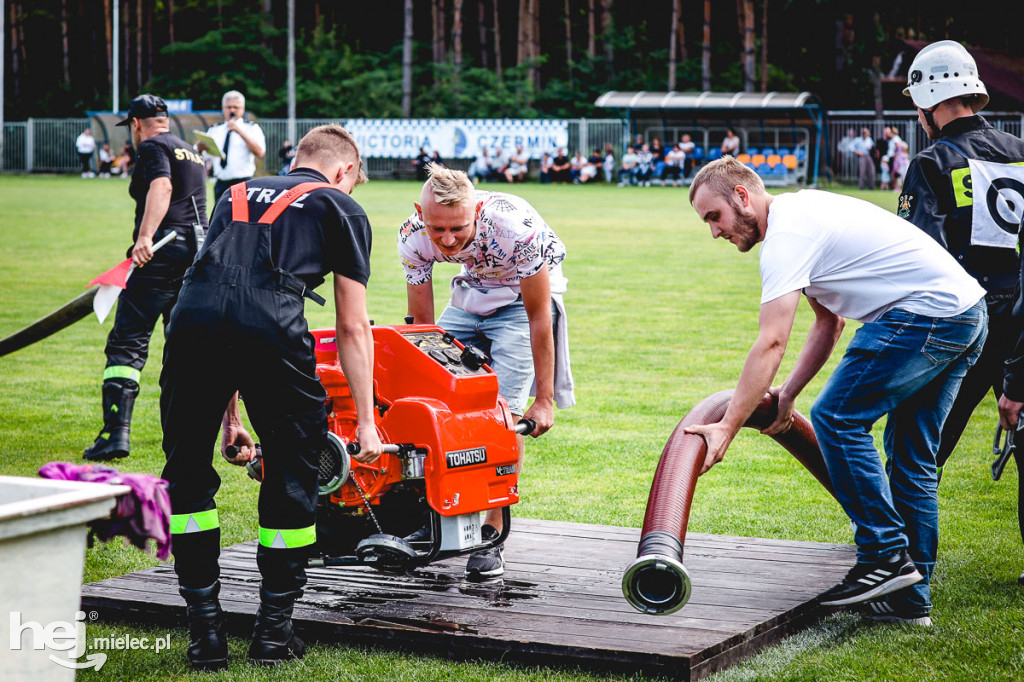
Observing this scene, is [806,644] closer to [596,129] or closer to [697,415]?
[697,415]

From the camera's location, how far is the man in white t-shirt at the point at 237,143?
45.8ft

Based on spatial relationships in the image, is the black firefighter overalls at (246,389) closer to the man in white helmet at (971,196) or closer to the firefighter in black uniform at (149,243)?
the man in white helmet at (971,196)

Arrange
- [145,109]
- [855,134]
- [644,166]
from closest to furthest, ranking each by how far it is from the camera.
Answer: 1. [145,109]
2. [855,134]
3. [644,166]

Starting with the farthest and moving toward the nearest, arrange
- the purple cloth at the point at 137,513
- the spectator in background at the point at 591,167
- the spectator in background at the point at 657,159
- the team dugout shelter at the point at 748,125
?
the spectator in background at the point at 591,167, the spectator in background at the point at 657,159, the team dugout shelter at the point at 748,125, the purple cloth at the point at 137,513

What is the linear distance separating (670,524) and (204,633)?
5.65 ft

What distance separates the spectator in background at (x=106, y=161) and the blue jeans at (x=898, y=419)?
1994 inches

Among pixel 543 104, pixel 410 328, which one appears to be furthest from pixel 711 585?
pixel 543 104

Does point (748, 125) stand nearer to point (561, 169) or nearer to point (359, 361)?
point (561, 169)

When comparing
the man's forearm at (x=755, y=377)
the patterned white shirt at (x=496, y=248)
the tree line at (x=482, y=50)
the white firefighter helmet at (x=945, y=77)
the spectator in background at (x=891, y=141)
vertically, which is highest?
the tree line at (x=482, y=50)

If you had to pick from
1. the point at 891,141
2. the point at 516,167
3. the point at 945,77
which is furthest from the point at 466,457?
the point at 516,167

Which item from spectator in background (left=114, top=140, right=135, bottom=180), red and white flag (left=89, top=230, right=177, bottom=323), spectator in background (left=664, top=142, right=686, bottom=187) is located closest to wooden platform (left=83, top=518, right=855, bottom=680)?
A: red and white flag (left=89, top=230, right=177, bottom=323)

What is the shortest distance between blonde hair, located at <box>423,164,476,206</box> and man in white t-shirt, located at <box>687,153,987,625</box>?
0.93m

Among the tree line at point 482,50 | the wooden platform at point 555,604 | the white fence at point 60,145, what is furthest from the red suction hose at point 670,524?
the tree line at point 482,50

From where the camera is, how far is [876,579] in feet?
15.4
